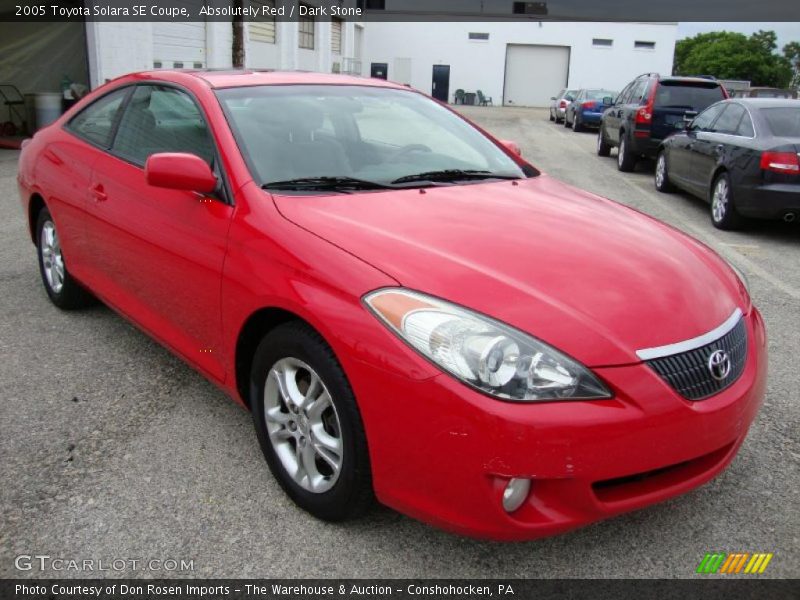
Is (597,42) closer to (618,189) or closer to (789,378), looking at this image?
(618,189)

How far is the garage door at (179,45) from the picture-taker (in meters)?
17.4

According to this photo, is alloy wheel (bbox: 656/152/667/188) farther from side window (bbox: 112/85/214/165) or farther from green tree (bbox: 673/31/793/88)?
green tree (bbox: 673/31/793/88)

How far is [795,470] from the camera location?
3008 millimetres

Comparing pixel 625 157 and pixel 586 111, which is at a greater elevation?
pixel 586 111

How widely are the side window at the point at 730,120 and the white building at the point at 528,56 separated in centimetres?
3980

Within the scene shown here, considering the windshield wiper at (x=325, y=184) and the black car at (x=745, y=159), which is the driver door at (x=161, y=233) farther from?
the black car at (x=745, y=159)

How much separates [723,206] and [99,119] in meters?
6.65

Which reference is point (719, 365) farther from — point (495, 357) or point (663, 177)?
point (663, 177)

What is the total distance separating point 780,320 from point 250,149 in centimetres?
385

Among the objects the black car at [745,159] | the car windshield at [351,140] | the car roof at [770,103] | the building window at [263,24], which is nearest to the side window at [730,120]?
the black car at [745,159]

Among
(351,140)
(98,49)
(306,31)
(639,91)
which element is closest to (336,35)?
(306,31)

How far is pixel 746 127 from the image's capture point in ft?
26.3

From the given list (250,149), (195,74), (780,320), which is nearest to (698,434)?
(250,149)

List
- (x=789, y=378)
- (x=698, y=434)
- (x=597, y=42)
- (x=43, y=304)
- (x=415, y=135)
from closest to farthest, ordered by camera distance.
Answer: (x=698, y=434) < (x=415, y=135) < (x=789, y=378) < (x=43, y=304) < (x=597, y=42)
